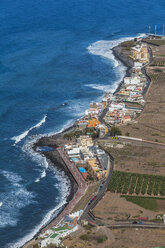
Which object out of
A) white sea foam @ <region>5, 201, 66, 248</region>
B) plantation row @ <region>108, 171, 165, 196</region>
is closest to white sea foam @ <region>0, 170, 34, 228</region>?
white sea foam @ <region>5, 201, 66, 248</region>

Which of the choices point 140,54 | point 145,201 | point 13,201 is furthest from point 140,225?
point 140,54

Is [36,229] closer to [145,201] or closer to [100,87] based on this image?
[145,201]

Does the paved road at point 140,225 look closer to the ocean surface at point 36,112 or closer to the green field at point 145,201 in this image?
the green field at point 145,201

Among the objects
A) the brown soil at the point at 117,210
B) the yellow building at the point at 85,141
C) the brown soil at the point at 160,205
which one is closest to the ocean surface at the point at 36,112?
the brown soil at the point at 117,210

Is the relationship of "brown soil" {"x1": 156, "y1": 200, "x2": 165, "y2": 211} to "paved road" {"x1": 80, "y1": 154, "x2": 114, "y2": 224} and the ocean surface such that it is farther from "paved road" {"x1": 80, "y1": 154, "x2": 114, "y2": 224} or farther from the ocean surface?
the ocean surface

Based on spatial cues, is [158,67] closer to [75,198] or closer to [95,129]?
[95,129]
